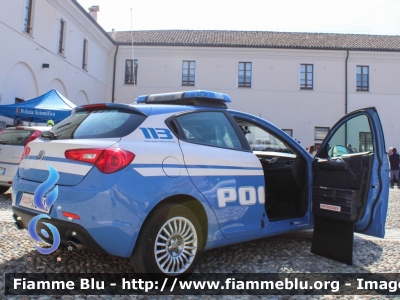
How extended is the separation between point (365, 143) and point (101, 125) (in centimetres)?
281

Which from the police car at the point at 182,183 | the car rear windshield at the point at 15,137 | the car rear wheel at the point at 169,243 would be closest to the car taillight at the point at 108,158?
the police car at the point at 182,183

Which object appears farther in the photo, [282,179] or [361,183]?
[282,179]

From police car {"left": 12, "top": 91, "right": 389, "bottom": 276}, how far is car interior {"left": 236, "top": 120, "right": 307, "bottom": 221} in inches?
0.7

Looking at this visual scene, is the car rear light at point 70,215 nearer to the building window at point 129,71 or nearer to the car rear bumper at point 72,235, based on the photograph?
the car rear bumper at point 72,235

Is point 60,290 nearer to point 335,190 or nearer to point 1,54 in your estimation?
point 335,190

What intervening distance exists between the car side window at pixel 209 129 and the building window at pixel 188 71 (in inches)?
821

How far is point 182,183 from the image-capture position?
9.91ft

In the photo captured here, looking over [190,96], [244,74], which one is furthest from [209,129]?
[244,74]

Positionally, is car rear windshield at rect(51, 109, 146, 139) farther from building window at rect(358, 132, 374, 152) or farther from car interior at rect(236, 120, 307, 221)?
building window at rect(358, 132, 374, 152)

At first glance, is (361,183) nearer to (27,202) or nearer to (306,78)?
(27,202)

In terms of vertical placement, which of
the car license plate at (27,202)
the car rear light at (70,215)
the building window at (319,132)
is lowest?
the car rear light at (70,215)

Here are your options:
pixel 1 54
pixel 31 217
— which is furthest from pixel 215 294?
pixel 1 54

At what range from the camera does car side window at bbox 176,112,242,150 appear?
11.0 feet

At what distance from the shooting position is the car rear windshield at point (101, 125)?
118 inches
